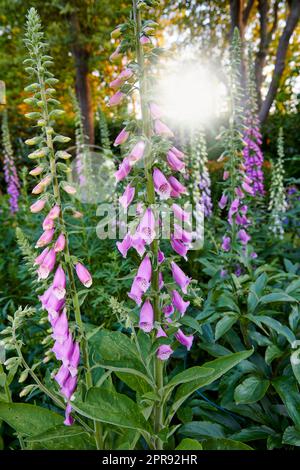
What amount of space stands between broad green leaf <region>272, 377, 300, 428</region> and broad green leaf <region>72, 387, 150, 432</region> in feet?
2.49

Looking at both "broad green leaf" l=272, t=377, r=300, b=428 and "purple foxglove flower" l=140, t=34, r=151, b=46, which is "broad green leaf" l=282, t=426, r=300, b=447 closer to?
"broad green leaf" l=272, t=377, r=300, b=428

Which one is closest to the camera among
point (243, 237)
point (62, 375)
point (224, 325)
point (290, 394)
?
point (62, 375)

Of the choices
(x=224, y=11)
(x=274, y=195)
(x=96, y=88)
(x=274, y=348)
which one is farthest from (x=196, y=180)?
(x=96, y=88)

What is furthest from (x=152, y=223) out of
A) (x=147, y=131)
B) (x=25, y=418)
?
(x=25, y=418)

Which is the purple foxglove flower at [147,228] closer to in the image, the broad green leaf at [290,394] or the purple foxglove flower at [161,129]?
the purple foxglove flower at [161,129]

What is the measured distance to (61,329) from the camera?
1709 mm

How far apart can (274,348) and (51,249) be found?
53.3 inches

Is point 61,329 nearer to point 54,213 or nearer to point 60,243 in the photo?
point 60,243

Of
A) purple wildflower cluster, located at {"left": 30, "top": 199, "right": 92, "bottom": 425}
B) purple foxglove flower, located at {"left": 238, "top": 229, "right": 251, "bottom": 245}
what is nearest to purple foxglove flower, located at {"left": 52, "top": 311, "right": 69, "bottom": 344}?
purple wildflower cluster, located at {"left": 30, "top": 199, "right": 92, "bottom": 425}

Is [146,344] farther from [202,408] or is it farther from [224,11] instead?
[224,11]

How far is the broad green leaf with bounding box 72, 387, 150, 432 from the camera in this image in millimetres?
1476

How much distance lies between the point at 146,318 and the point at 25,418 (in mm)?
715

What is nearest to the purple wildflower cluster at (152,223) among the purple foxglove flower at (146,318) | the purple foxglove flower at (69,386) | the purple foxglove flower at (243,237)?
the purple foxglove flower at (146,318)

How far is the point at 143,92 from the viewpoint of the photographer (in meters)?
1.66
